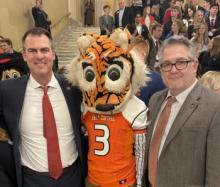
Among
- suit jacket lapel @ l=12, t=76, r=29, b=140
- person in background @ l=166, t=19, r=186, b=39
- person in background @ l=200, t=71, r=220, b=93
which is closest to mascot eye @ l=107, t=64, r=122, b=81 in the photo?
suit jacket lapel @ l=12, t=76, r=29, b=140

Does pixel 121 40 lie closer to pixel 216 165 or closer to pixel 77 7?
pixel 216 165

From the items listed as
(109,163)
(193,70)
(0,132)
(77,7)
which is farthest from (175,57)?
(77,7)

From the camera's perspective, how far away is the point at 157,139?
2529 mm

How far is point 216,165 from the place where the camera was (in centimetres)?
223

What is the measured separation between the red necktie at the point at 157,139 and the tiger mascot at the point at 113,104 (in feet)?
0.51

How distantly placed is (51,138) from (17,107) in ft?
1.09

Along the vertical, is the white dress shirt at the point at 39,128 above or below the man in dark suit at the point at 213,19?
below

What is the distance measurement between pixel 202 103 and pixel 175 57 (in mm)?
317

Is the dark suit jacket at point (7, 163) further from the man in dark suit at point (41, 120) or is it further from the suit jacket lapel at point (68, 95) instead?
the suit jacket lapel at point (68, 95)

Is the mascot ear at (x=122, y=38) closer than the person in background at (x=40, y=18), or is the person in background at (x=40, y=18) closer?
the mascot ear at (x=122, y=38)

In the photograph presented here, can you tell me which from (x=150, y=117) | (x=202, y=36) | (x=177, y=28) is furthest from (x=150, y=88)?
(x=177, y=28)

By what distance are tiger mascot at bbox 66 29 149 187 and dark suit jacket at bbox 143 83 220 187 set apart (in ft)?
1.15

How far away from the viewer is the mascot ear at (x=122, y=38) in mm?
2711

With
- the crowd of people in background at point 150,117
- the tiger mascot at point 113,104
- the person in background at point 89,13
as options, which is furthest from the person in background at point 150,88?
the person in background at point 89,13
